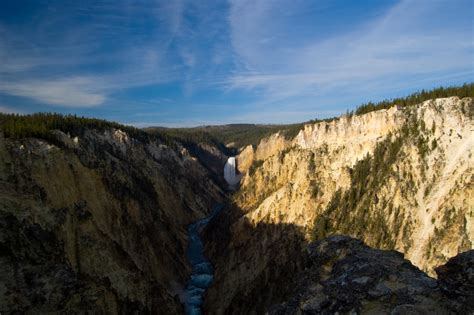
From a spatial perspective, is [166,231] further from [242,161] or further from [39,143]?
[242,161]

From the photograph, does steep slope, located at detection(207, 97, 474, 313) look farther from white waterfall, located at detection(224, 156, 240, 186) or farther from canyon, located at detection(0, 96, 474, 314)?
white waterfall, located at detection(224, 156, 240, 186)

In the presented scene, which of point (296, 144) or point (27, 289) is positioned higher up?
point (296, 144)

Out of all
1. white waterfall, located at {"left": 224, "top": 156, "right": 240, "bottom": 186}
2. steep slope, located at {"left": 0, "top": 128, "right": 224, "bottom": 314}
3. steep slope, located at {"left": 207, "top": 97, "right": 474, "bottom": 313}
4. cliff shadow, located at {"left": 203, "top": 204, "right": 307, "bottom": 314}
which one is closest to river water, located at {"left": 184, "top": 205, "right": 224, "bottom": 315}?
cliff shadow, located at {"left": 203, "top": 204, "right": 307, "bottom": 314}

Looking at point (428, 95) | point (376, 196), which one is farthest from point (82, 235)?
point (428, 95)

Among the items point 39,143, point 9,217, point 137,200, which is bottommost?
point 137,200

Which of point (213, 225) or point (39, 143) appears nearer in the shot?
point (39, 143)

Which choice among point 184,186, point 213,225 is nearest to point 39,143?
point 213,225

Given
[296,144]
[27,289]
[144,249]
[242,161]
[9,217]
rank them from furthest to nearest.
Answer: [242,161] → [296,144] → [144,249] → [9,217] → [27,289]

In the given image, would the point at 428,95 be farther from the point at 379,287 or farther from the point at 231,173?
the point at 231,173
